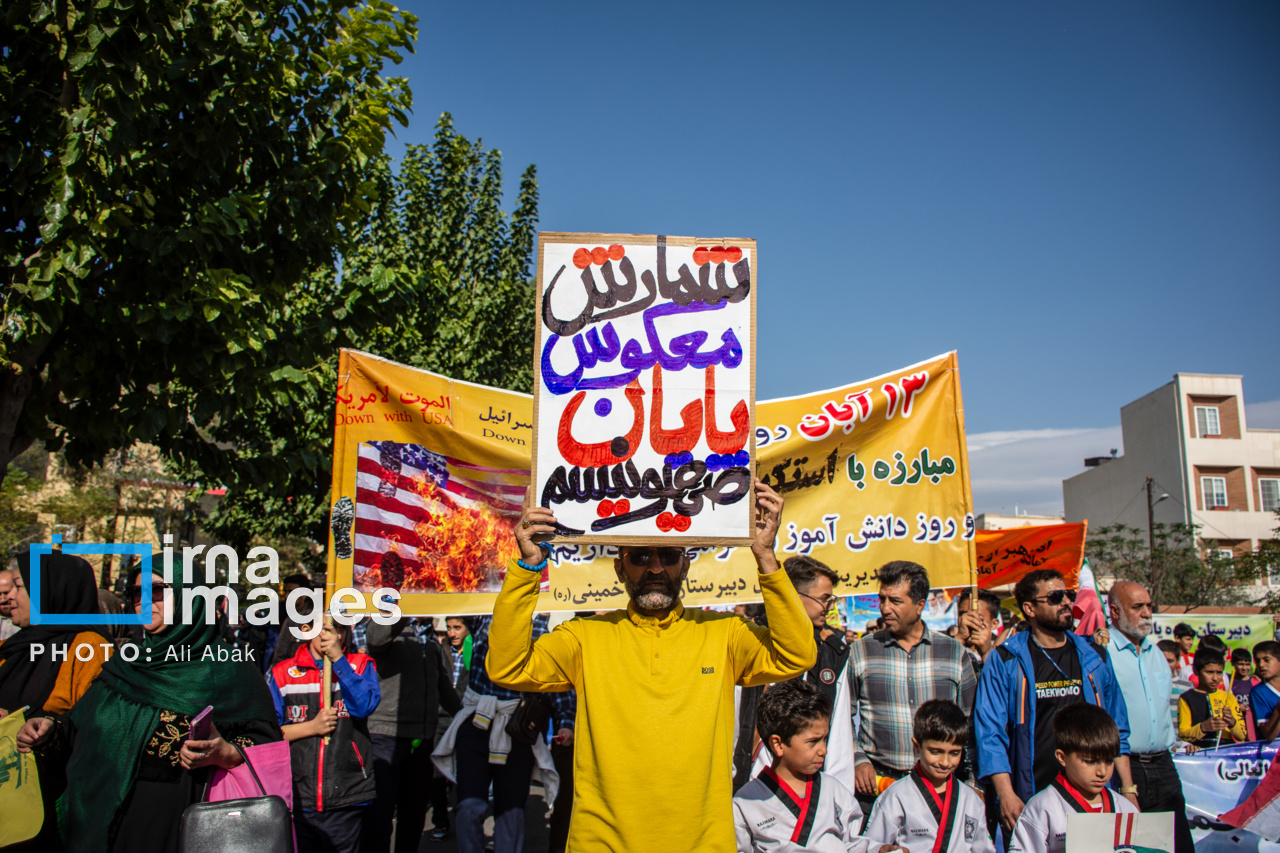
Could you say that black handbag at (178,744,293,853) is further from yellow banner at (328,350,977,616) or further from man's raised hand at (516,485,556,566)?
yellow banner at (328,350,977,616)

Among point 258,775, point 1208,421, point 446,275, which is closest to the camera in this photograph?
point 258,775

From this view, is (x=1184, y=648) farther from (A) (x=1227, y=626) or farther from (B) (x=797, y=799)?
(B) (x=797, y=799)

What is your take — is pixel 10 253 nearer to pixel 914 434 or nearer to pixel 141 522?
pixel 914 434

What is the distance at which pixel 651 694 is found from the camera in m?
2.79

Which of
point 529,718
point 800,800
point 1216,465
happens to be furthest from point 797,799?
point 1216,465

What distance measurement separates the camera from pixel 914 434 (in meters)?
5.66

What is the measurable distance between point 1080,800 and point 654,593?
226cm

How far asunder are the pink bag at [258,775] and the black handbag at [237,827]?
642 mm

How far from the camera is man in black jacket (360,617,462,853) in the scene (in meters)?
5.29

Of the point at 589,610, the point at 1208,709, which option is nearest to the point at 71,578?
the point at 589,610

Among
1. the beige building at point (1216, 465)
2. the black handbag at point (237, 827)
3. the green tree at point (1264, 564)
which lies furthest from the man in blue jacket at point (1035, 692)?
the beige building at point (1216, 465)

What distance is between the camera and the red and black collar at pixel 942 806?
3.46 metres

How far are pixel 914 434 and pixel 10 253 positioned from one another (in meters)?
5.82

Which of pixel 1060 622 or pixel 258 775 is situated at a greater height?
pixel 1060 622
